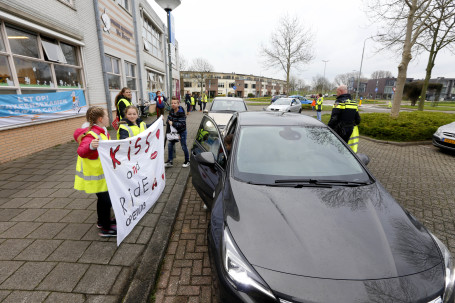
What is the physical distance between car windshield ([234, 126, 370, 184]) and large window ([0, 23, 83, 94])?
22.2ft

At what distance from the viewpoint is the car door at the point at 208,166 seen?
111 inches

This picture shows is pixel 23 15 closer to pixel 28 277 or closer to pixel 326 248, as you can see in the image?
pixel 28 277

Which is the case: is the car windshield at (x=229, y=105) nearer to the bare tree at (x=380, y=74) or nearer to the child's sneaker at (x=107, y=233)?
the child's sneaker at (x=107, y=233)

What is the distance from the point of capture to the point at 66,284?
7.18ft

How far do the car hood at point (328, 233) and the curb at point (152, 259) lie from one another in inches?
46.7

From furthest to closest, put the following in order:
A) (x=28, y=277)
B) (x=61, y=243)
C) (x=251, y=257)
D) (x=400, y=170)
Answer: (x=400, y=170) → (x=61, y=243) → (x=28, y=277) → (x=251, y=257)

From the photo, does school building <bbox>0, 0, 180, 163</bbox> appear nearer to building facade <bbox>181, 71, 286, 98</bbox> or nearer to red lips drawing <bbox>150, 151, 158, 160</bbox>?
red lips drawing <bbox>150, 151, 158, 160</bbox>

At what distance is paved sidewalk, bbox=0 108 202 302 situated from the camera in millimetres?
2131

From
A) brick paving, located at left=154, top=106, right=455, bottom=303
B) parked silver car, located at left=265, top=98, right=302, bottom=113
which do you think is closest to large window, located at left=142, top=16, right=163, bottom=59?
parked silver car, located at left=265, top=98, right=302, bottom=113

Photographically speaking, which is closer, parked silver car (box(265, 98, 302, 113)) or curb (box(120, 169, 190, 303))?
curb (box(120, 169, 190, 303))

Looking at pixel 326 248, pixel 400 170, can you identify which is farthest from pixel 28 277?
pixel 400 170

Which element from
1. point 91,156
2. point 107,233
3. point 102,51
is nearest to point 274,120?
point 91,156

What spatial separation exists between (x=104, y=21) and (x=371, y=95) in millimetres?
95496

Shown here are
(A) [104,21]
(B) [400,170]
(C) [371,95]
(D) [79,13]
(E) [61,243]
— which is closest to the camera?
(E) [61,243]
